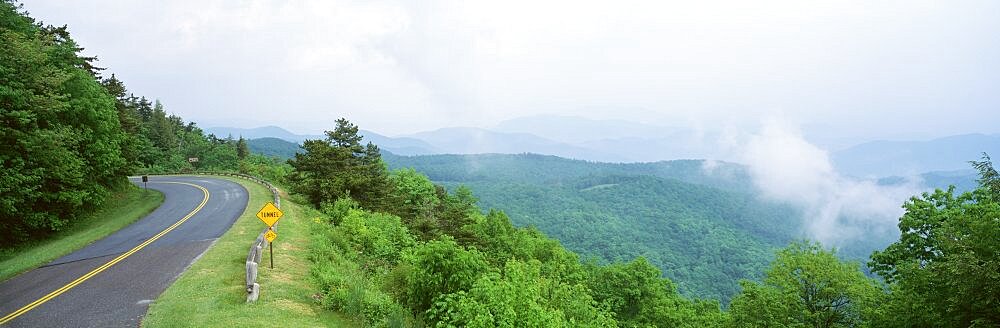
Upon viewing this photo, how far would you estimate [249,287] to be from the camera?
13000mm

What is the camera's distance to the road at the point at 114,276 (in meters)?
12.1

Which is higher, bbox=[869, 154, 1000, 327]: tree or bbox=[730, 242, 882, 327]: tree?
bbox=[869, 154, 1000, 327]: tree

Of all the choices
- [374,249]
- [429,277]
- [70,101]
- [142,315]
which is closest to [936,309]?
[429,277]

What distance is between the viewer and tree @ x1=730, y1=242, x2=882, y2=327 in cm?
2364

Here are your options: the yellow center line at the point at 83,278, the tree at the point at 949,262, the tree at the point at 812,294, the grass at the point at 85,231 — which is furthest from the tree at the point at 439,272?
the tree at the point at 812,294

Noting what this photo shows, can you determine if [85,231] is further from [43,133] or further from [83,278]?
[83,278]

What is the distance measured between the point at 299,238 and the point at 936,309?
2438 centimetres

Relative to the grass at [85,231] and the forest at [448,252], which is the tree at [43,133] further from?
the grass at [85,231]

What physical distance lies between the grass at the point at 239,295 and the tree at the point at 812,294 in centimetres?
2264

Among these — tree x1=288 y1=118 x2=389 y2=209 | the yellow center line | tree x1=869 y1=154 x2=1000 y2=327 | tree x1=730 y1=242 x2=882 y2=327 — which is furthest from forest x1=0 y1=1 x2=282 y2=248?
tree x1=730 y1=242 x2=882 y2=327

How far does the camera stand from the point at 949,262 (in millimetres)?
13109

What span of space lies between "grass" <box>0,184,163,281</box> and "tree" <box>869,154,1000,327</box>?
29.9m

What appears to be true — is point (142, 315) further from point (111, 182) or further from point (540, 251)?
point (540, 251)

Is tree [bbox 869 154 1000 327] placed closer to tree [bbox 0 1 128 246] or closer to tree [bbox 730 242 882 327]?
tree [bbox 730 242 882 327]
